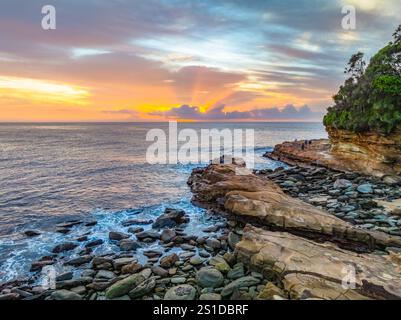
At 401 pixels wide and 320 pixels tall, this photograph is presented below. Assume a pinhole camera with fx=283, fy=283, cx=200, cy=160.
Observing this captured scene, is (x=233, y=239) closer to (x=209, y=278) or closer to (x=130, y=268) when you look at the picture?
(x=209, y=278)

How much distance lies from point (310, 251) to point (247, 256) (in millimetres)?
2532

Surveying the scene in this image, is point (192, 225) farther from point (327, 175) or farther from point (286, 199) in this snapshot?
point (327, 175)

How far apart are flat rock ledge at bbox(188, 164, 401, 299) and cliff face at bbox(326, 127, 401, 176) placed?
16064mm

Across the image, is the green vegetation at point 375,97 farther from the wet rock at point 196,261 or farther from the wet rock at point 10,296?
the wet rock at point 10,296

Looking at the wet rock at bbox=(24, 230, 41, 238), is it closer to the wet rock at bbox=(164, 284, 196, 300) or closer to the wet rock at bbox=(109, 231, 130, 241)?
the wet rock at bbox=(109, 231, 130, 241)

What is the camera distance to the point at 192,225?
61.7ft

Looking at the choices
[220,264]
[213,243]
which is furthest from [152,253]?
[220,264]

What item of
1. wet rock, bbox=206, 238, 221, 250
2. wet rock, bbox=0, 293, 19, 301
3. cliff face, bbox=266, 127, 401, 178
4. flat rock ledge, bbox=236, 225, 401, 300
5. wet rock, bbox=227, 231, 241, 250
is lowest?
wet rock, bbox=0, 293, 19, 301

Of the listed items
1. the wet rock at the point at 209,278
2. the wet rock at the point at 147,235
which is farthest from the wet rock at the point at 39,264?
the wet rock at the point at 209,278

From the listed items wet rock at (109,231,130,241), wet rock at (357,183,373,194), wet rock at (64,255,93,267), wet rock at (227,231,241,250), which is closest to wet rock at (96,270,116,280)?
wet rock at (64,255,93,267)

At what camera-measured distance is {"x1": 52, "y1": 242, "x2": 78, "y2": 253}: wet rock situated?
15.2m

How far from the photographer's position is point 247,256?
11953 millimetres
